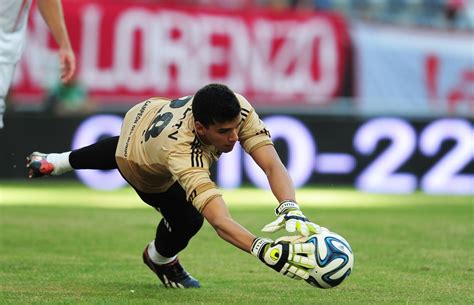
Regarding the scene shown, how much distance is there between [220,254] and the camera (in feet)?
33.5

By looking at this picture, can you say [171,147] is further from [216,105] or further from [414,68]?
[414,68]

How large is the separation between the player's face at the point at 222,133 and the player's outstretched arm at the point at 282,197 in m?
0.45

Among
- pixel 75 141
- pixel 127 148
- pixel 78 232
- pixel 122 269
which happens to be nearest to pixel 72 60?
pixel 127 148

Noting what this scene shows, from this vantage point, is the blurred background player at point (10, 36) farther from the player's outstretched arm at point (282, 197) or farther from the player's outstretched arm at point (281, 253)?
the player's outstretched arm at point (281, 253)

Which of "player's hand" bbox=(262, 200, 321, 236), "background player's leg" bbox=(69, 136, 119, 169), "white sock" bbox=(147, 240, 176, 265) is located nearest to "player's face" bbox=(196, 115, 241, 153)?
"player's hand" bbox=(262, 200, 321, 236)

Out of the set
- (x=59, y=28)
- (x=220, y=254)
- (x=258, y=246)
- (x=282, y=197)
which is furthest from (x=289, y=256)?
(x=220, y=254)

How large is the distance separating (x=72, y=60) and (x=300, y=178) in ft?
36.9

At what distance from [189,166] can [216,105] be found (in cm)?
43

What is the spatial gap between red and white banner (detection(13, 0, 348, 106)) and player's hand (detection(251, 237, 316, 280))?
15501 millimetres

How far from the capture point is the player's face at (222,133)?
6.74m

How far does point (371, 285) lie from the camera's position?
8.16 metres

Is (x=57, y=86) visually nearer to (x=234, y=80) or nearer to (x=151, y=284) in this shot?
(x=234, y=80)

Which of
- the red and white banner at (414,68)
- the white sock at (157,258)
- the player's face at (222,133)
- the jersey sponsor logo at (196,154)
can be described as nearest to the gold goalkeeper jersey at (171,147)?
the jersey sponsor logo at (196,154)

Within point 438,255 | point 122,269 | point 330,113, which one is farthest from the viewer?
point 330,113
